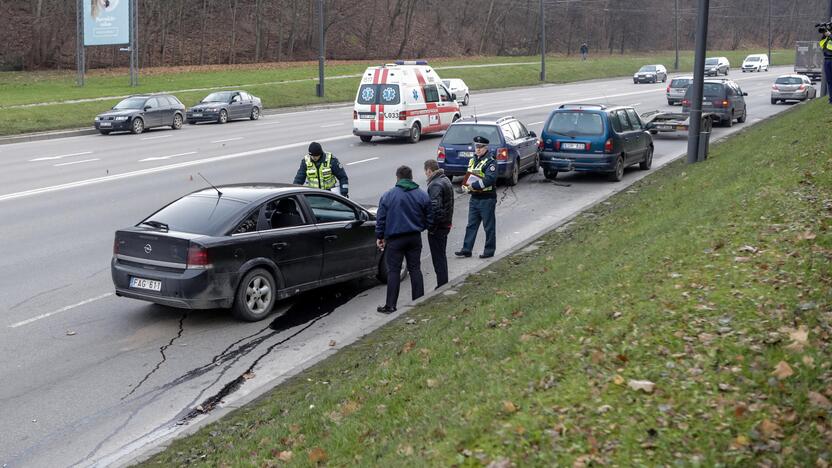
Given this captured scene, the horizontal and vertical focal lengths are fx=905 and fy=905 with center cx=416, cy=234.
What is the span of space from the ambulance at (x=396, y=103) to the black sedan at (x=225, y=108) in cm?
1086

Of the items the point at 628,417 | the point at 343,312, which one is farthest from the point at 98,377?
the point at 628,417

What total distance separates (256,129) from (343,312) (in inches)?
966

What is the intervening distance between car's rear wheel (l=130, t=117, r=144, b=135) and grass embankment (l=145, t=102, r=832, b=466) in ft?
84.7

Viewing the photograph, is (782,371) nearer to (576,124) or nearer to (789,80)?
(576,124)

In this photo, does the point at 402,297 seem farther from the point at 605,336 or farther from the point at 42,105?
the point at 42,105

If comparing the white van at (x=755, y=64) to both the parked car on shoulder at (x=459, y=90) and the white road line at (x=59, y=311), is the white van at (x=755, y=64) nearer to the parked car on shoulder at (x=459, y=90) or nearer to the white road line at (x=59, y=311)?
the parked car on shoulder at (x=459, y=90)

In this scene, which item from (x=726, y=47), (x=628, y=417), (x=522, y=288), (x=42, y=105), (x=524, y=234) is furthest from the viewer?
(x=726, y=47)

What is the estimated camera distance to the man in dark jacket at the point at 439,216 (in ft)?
37.0

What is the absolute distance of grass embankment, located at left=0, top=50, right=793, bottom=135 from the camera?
3553 cm

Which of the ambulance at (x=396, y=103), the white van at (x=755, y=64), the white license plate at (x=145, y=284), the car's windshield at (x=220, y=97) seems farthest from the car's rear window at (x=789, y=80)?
the white van at (x=755, y=64)

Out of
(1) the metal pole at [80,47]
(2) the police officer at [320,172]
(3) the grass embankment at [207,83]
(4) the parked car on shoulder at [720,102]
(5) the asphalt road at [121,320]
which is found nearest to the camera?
(5) the asphalt road at [121,320]

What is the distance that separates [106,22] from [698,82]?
35.0 m

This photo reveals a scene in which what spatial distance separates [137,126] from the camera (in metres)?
33.5

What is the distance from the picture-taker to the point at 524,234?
15.0 m
